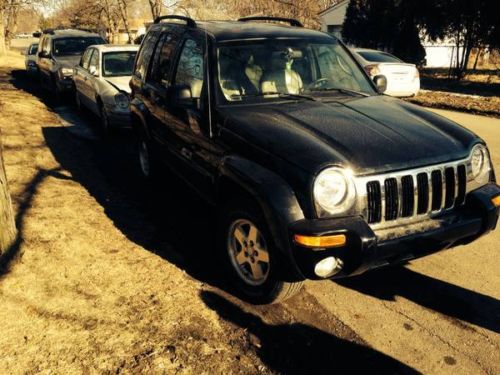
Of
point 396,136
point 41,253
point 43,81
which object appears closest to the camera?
point 396,136

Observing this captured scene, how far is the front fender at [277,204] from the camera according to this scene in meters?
2.91

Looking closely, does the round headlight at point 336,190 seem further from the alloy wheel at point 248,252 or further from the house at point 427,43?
the house at point 427,43

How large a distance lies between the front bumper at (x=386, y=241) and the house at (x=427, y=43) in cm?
2758

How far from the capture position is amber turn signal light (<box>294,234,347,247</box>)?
279 cm

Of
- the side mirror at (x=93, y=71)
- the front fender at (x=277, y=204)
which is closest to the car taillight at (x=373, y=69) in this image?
the side mirror at (x=93, y=71)

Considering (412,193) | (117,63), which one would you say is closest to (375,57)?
(117,63)

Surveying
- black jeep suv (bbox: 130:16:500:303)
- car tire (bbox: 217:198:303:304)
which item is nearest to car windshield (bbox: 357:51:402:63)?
black jeep suv (bbox: 130:16:500:303)

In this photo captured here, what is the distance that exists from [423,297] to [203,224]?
7.87 feet

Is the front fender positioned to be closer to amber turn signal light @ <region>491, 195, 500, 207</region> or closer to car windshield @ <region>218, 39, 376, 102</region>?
car windshield @ <region>218, 39, 376, 102</region>

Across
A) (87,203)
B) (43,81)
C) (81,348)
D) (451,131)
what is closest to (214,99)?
(451,131)

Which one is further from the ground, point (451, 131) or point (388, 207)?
point (451, 131)

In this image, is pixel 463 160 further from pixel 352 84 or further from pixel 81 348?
pixel 81 348

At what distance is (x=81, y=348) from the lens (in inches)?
117

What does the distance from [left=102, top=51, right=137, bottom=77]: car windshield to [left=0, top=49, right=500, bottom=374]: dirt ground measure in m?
4.88
